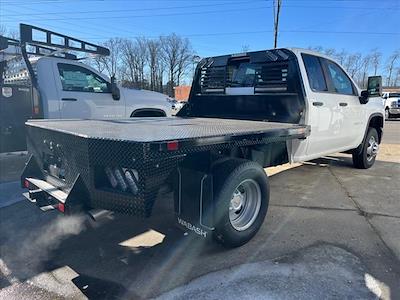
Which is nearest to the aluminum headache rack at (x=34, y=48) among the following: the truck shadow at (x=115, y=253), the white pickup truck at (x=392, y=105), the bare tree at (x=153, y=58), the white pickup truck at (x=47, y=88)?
the white pickup truck at (x=47, y=88)

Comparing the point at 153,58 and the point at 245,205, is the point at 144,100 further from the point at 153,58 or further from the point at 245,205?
the point at 153,58

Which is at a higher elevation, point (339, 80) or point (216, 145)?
point (339, 80)

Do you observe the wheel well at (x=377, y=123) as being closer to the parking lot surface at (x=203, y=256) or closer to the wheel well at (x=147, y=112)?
the parking lot surface at (x=203, y=256)

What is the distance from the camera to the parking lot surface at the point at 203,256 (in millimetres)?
2875

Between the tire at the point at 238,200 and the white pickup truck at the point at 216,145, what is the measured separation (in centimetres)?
1

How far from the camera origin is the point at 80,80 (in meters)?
6.90

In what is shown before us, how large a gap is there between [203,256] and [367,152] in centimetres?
511

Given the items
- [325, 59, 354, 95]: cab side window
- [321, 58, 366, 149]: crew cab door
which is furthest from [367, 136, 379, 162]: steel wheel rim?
[325, 59, 354, 95]: cab side window

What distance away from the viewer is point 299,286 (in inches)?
114

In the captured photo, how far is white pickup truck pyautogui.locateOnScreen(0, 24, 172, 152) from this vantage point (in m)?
6.30

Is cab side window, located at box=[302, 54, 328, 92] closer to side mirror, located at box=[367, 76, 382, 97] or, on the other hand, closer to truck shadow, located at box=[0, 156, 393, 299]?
side mirror, located at box=[367, 76, 382, 97]

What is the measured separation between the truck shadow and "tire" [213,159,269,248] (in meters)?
0.19

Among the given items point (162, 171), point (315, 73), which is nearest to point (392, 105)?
point (315, 73)

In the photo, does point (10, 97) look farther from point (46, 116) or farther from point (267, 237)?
point (267, 237)
